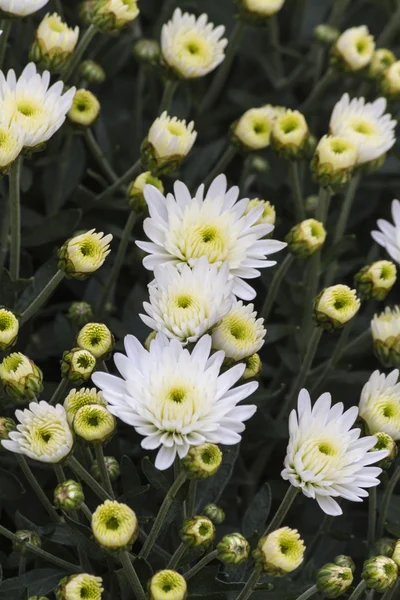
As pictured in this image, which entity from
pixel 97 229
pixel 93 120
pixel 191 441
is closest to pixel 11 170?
pixel 93 120

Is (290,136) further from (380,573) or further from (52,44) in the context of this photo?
(380,573)

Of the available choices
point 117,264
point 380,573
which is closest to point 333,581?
point 380,573

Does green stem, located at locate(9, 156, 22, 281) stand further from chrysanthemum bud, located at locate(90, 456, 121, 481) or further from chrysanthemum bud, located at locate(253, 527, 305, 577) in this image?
chrysanthemum bud, located at locate(253, 527, 305, 577)

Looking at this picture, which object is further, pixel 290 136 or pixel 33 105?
pixel 290 136

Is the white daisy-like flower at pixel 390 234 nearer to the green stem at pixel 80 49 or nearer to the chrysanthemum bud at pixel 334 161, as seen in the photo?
the chrysanthemum bud at pixel 334 161

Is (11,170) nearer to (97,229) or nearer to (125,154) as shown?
(97,229)

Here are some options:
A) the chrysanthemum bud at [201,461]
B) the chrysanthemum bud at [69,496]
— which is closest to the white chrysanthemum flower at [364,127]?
the chrysanthemum bud at [201,461]
